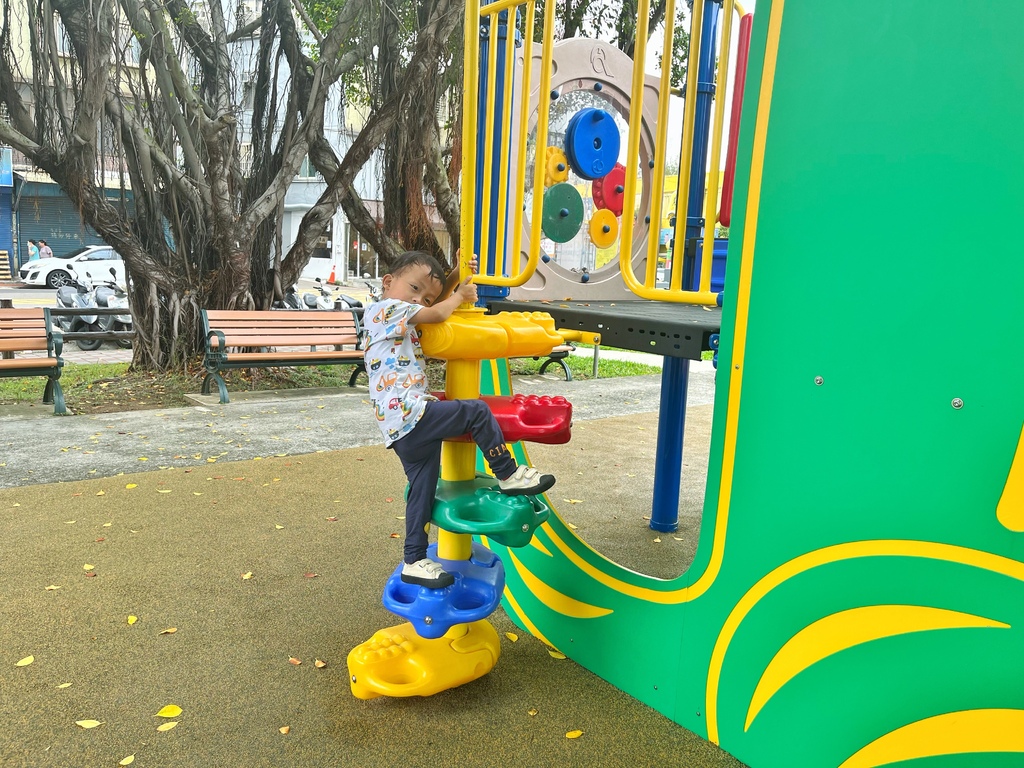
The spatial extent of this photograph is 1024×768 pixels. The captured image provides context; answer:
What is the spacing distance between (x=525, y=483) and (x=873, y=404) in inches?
38.7

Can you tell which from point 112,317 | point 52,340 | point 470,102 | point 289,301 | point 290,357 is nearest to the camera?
point 470,102

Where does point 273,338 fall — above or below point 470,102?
below

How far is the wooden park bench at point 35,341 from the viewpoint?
6203 mm

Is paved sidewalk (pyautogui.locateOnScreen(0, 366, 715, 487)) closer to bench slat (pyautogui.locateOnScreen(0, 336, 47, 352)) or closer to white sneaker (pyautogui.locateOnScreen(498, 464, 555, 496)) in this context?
bench slat (pyautogui.locateOnScreen(0, 336, 47, 352))

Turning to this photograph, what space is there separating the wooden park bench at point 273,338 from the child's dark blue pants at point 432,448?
5297mm

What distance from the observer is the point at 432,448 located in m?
2.33

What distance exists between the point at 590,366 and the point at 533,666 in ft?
26.6

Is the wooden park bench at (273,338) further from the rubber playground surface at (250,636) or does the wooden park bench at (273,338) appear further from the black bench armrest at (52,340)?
the rubber playground surface at (250,636)

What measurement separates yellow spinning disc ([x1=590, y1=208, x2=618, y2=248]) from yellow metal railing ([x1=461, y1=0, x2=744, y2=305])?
2.12ft

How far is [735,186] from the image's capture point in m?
2.07

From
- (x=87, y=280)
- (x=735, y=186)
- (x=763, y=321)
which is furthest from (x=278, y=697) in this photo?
(x=87, y=280)

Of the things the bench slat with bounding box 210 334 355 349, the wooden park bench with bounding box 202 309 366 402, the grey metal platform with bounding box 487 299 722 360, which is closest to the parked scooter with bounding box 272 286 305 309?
the wooden park bench with bounding box 202 309 366 402

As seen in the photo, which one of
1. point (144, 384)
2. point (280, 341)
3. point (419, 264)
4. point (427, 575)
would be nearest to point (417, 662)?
point (427, 575)

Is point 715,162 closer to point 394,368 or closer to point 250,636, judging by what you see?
point 394,368
